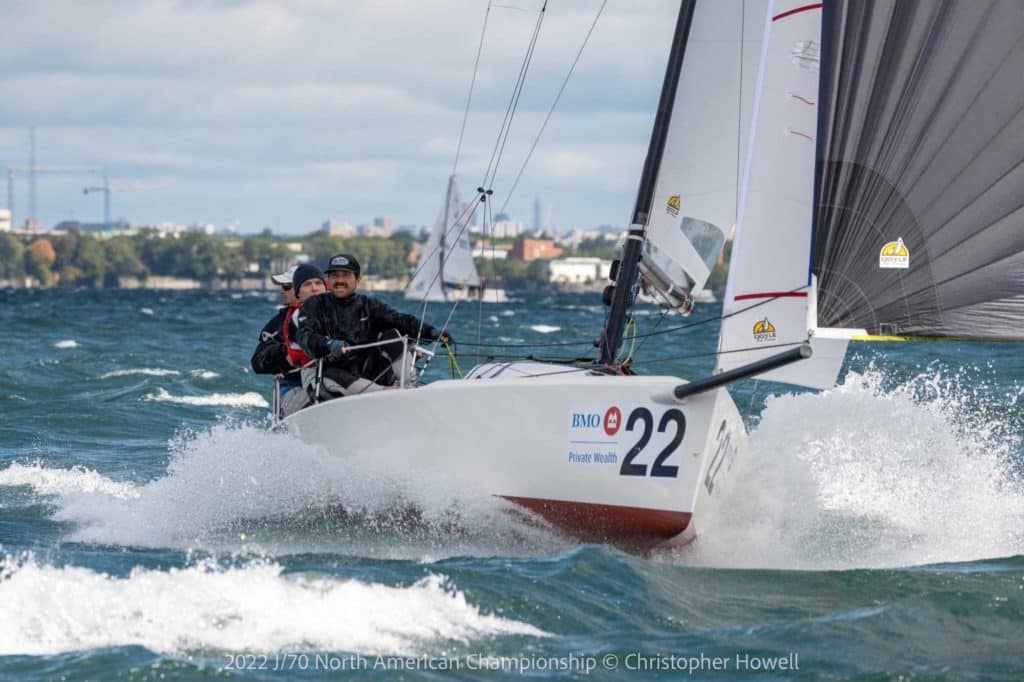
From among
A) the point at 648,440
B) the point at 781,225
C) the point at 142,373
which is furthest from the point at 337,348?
the point at 142,373

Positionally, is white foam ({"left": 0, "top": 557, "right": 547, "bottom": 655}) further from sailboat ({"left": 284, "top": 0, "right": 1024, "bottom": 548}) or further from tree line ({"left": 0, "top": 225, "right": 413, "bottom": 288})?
tree line ({"left": 0, "top": 225, "right": 413, "bottom": 288})

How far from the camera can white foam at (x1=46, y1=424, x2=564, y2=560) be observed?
283 inches

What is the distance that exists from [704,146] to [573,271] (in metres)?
127

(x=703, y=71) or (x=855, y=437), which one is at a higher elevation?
(x=703, y=71)

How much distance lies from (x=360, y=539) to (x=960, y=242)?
303 centimetres

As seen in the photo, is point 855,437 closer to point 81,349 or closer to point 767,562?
point 767,562

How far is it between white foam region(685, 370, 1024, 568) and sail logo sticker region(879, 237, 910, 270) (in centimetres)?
116

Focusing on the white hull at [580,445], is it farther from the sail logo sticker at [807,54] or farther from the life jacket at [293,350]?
the sail logo sticker at [807,54]

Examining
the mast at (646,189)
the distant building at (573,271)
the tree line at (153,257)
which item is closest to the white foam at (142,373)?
the mast at (646,189)

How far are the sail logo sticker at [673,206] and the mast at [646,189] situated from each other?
97mm

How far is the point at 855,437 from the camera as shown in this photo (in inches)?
339

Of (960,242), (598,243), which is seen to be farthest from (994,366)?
(598,243)

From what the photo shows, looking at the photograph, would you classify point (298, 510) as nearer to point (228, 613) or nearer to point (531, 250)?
point (228, 613)

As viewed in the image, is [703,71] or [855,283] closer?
[855,283]
